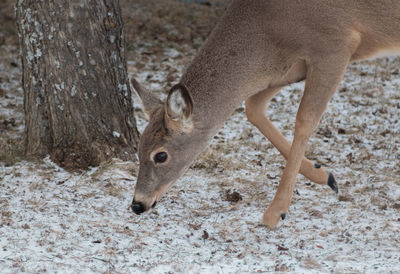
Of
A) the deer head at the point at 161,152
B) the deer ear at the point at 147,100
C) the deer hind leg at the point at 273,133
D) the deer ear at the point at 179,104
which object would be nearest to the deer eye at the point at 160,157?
the deer head at the point at 161,152

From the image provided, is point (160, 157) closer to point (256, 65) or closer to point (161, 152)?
point (161, 152)

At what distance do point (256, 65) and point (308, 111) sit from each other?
27.3 inches

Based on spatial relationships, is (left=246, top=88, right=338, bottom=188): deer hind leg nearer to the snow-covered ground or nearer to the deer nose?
the snow-covered ground

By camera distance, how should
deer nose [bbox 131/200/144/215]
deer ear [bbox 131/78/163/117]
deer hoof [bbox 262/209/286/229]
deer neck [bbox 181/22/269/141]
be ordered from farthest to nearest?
deer hoof [bbox 262/209/286/229] < deer ear [bbox 131/78/163/117] < deer neck [bbox 181/22/269/141] < deer nose [bbox 131/200/144/215]

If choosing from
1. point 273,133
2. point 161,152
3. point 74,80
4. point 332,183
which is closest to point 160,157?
point 161,152

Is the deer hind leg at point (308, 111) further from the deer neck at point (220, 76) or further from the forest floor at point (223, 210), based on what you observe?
the deer neck at point (220, 76)

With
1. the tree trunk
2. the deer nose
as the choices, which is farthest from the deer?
the tree trunk

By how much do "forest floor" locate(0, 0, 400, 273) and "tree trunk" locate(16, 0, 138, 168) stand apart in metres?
0.26

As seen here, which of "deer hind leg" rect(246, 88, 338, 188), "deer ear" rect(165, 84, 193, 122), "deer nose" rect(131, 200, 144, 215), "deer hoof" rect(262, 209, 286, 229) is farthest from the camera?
"deer hind leg" rect(246, 88, 338, 188)

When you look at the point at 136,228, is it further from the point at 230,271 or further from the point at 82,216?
the point at 230,271

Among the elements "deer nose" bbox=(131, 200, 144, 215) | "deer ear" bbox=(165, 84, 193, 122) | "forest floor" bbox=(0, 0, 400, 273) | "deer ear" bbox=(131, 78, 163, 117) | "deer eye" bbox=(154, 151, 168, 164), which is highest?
"deer ear" bbox=(165, 84, 193, 122)

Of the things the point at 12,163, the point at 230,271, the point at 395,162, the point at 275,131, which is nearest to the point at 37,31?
the point at 12,163

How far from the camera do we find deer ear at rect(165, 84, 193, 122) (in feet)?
13.3

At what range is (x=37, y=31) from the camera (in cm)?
556
